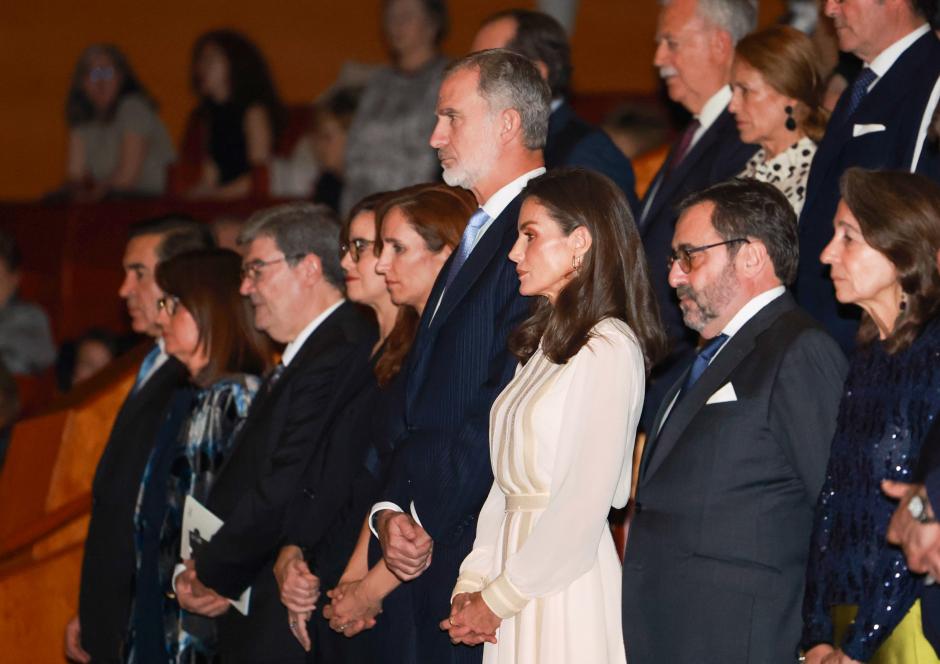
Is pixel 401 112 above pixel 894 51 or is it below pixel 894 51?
below

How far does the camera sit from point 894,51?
346cm

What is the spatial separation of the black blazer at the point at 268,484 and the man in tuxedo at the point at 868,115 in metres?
1.09

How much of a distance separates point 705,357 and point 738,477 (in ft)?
0.93

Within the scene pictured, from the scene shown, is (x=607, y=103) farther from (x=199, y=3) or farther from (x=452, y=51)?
(x=199, y=3)

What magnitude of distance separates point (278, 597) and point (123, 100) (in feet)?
14.3

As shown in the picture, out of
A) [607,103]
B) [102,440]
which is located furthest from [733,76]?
[607,103]

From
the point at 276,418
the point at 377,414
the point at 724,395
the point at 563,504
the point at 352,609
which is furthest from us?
the point at 276,418

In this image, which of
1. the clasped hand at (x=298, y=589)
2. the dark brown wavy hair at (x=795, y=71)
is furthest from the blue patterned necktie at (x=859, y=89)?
the clasped hand at (x=298, y=589)

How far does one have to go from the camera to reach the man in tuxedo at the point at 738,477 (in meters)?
2.76

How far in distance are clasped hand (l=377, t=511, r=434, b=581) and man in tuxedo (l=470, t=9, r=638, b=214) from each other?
1310mm

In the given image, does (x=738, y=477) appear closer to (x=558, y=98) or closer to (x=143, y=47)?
(x=558, y=98)

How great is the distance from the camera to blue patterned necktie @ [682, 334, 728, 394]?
295cm

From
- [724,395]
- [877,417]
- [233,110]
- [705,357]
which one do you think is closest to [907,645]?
[877,417]

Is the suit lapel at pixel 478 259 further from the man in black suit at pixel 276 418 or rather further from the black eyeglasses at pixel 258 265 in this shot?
the black eyeglasses at pixel 258 265
